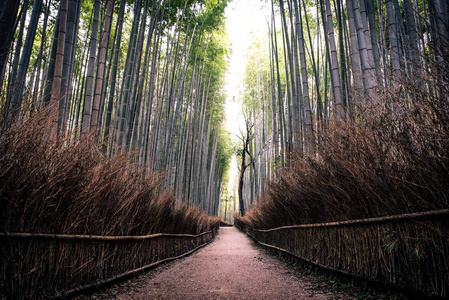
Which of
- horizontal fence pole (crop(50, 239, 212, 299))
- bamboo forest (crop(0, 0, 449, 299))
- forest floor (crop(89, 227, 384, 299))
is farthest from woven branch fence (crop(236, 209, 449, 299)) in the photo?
horizontal fence pole (crop(50, 239, 212, 299))

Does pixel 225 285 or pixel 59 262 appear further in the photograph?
pixel 225 285

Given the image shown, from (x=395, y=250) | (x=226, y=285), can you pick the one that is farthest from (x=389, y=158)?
(x=226, y=285)

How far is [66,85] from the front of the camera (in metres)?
2.63

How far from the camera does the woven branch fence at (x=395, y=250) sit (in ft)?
4.44

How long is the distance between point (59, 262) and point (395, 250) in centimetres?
194

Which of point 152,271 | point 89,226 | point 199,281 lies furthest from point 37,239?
point 152,271

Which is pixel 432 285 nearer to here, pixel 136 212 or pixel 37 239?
pixel 37 239

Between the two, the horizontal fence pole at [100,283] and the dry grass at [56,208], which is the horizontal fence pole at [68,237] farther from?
the horizontal fence pole at [100,283]

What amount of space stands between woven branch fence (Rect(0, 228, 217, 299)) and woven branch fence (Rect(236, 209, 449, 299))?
1.83 meters

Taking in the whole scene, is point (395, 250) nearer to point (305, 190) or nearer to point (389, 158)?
point (389, 158)

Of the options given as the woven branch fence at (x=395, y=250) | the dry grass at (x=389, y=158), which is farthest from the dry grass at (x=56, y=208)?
the woven branch fence at (x=395, y=250)

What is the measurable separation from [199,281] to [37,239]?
1.58m

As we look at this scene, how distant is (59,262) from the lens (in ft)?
5.52

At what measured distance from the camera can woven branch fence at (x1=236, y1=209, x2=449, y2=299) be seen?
4.44ft
